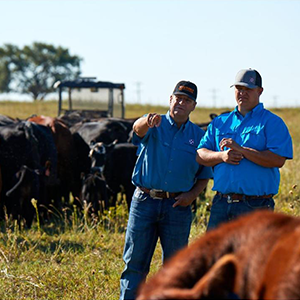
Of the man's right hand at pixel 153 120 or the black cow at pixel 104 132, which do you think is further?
the black cow at pixel 104 132

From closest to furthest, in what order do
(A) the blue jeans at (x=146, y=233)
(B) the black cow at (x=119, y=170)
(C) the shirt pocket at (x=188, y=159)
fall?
(A) the blue jeans at (x=146, y=233)
(C) the shirt pocket at (x=188, y=159)
(B) the black cow at (x=119, y=170)

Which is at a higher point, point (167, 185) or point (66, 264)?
point (167, 185)

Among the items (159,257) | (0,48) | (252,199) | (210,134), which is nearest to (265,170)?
(252,199)

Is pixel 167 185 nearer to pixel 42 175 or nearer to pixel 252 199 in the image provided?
pixel 252 199

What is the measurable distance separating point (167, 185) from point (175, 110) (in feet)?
2.21

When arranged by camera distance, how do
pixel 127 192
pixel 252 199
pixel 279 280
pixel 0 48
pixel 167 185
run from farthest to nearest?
pixel 0 48, pixel 127 192, pixel 167 185, pixel 252 199, pixel 279 280

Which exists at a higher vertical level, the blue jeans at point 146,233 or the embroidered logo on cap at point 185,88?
the embroidered logo on cap at point 185,88

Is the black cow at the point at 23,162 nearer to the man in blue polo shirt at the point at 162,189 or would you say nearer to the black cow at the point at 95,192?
the black cow at the point at 95,192

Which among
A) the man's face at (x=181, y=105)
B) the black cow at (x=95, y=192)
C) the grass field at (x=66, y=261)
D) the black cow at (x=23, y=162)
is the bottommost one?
the grass field at (x=66, y=261)

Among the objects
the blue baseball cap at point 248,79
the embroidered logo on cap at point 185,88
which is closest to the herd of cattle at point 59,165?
the embroidered logo on cap at point 185,88

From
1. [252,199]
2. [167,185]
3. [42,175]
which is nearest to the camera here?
[252,199]

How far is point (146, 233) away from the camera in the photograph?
5.35 metres

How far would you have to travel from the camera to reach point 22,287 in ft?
20.9

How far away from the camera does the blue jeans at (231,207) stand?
497cm
